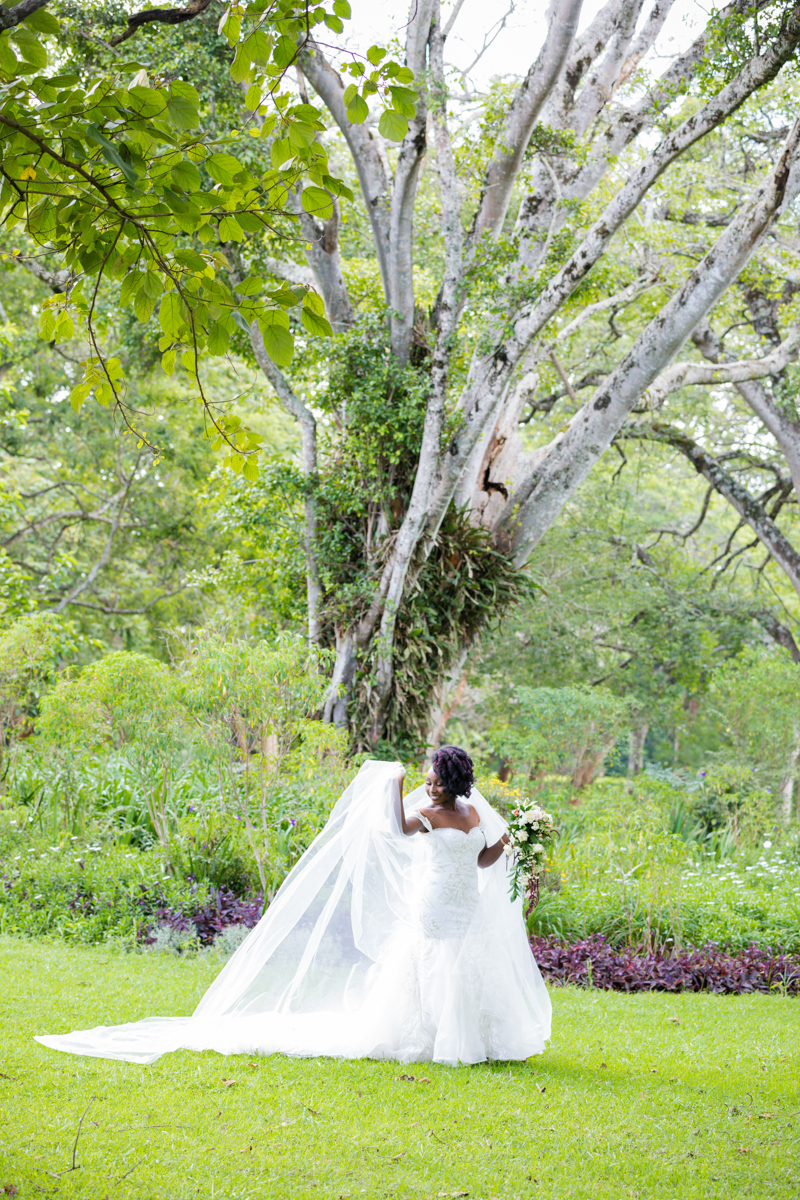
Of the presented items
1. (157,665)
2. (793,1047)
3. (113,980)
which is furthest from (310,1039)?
(157,665)

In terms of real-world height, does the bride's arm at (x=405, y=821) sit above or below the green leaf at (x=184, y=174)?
below

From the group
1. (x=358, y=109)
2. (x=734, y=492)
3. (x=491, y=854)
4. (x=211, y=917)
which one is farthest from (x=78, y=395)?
(x=734, y=492)

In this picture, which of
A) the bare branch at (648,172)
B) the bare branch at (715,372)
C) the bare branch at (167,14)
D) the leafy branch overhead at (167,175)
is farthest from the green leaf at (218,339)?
the bare branch at (715,372)

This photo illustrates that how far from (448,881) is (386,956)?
0.54 m

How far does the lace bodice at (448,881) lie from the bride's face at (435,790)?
0.44ft

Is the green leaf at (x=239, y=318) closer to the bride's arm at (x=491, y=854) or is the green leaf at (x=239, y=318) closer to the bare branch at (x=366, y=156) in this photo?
the bride's arm at (x=491, y=854)

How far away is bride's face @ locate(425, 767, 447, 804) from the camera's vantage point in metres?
5.23

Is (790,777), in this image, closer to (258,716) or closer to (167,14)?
(258,716)

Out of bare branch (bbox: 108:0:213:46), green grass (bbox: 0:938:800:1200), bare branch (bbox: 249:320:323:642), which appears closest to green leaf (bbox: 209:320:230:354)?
bare branch (bbox: 108:0:213:46)

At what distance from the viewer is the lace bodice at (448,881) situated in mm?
5043

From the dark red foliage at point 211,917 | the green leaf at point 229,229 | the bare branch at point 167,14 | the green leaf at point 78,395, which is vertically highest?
the bare branch at point 167,14

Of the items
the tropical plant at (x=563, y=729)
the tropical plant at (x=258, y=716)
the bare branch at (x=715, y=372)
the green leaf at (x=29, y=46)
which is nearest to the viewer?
the green leaf at (x=29, y=46)

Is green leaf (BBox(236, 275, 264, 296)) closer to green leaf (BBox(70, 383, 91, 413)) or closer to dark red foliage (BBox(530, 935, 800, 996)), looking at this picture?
green leaf (BBox(70, 383, 91, 413))

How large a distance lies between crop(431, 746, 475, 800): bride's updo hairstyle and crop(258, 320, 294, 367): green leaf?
2.97m
